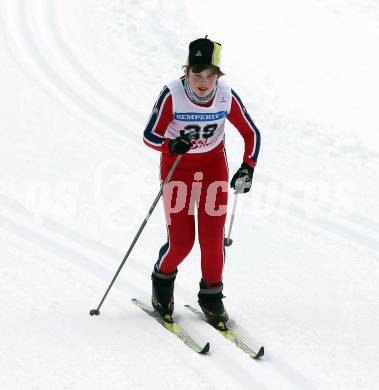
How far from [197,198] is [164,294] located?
938mm

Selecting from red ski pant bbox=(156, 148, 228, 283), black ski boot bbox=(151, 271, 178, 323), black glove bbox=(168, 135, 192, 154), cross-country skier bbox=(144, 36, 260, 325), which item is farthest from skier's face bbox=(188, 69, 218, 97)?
black ski boot bbox=(151, 271, 178, 323)

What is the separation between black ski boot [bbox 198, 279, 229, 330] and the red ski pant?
0.38m

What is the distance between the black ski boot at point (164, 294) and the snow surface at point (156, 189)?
0.61 feet

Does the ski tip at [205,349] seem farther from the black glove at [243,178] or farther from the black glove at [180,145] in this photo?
the black glove at [180,145]

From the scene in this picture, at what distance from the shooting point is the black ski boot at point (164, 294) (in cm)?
536

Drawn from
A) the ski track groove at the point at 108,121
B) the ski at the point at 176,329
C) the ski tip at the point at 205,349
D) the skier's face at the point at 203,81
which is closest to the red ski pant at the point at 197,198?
the skier's face at the point at 203,81

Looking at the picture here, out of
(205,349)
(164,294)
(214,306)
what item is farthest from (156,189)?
(205,349)

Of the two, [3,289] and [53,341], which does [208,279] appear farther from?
[3,289]

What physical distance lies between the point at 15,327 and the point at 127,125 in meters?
5.59

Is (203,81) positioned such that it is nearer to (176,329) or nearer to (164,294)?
(164,294)

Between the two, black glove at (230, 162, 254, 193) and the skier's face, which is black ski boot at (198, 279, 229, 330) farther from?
the skier's face

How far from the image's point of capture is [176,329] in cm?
522

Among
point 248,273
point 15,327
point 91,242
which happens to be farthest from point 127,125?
point 15,327

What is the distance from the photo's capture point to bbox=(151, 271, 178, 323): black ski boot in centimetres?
536
